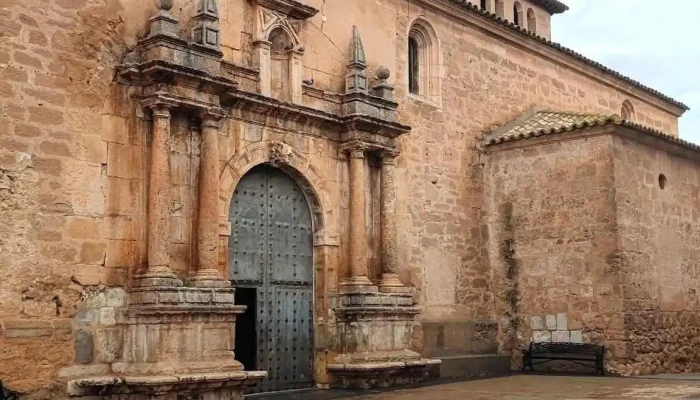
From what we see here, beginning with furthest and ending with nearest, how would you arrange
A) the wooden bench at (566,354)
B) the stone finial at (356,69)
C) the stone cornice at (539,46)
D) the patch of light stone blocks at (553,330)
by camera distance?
1. the stone cornice at (539,46)
2. the patch of light stone blocks at (553,330)
3. the wooden bench at (566,354)
4. the stone finial at (356,69)

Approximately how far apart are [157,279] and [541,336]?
7309mm

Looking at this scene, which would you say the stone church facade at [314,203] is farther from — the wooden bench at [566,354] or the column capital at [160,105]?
the wooden bench at [566,354]

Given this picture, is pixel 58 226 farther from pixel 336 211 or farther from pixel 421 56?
pixel 421 56

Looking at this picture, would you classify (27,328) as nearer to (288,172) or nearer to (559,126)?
(288,172)

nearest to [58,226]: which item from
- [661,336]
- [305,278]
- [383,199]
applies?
[305,278]

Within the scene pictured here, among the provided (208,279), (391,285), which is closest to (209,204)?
(208,279)

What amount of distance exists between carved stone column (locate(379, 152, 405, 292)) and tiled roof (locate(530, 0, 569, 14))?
10.3m

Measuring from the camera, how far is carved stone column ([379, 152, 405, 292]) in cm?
1154

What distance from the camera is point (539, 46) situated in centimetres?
1578

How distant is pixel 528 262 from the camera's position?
13.7 meters

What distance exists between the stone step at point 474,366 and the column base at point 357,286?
2281 millimetres

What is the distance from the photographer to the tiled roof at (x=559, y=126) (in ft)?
42.4

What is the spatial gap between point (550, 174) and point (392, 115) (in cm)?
324

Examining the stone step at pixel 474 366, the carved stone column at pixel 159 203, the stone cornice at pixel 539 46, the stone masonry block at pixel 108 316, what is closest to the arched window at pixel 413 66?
the stone cornice at pixel 539 46
